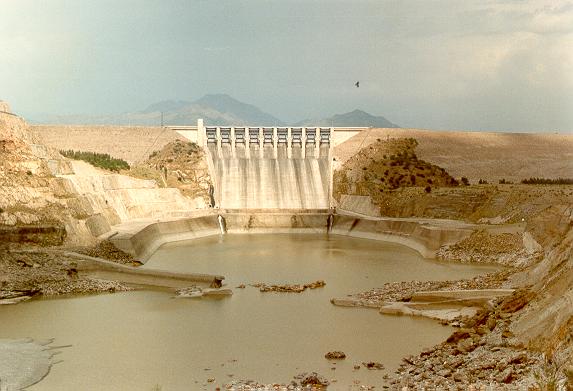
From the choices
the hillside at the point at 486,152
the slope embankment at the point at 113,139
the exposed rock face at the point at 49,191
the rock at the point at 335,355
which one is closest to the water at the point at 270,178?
the hillside at the point at 486,152

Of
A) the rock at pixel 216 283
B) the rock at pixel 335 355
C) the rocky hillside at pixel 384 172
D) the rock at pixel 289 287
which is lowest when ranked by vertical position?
the rock at pixel 289 287

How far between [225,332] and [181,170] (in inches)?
1624

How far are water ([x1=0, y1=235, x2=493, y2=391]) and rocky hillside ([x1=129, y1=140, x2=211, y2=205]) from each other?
82.3 feet

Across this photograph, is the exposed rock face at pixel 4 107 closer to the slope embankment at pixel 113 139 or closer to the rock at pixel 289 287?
the rock at pixel 289 287

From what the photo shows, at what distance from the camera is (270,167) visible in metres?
66.7

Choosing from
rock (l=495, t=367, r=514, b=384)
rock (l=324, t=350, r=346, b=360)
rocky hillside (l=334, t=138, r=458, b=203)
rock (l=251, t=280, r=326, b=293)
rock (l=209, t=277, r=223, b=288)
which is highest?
rocky hillside (l=334, t=138, r=458, b=203)

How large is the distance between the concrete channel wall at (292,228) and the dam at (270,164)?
10.7 ft

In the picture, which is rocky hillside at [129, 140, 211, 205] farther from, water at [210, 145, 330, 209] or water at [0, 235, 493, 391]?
water at [0, 235, 493, 391]

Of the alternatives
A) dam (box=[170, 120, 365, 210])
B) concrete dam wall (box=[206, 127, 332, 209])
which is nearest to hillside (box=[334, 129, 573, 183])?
dam (box=[170, 120, 365, 210])

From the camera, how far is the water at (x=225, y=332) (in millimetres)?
18656

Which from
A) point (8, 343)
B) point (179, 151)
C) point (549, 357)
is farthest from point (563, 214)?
point (179, 151)

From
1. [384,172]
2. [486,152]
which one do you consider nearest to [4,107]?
[384,172]

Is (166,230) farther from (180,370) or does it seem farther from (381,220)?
(180,370)

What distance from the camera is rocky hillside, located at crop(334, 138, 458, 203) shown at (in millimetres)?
61812
